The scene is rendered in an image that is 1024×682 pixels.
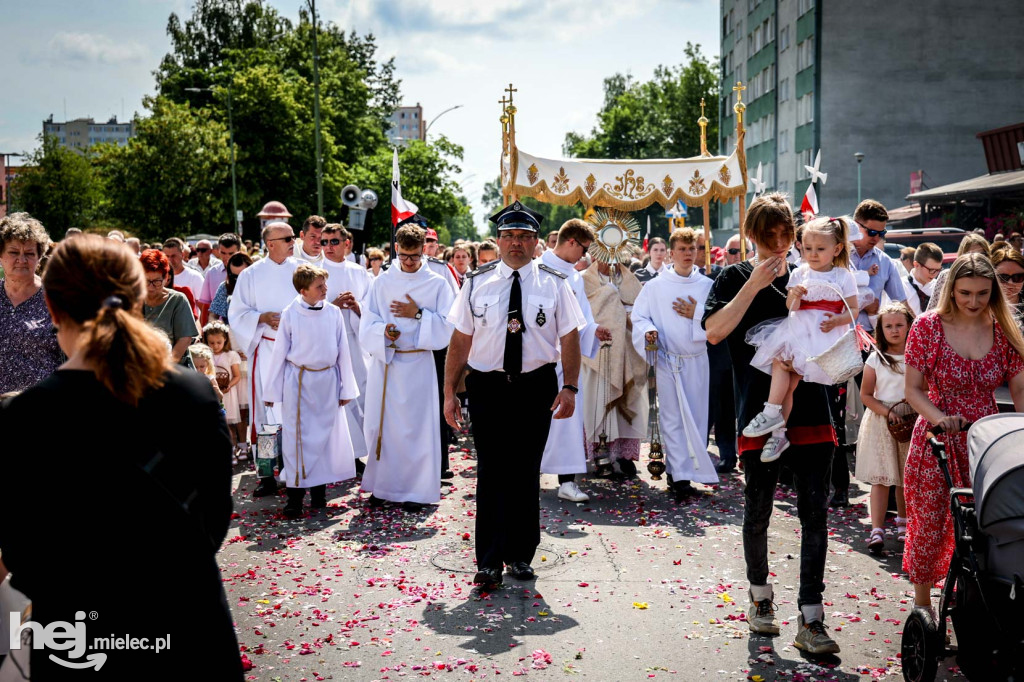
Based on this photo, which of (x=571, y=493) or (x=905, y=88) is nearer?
(x=571, y=493)

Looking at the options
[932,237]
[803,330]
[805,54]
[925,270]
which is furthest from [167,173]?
[803,330]

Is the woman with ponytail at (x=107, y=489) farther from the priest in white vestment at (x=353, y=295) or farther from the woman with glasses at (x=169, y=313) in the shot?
the priest in white vestment at (x=353, y=295)

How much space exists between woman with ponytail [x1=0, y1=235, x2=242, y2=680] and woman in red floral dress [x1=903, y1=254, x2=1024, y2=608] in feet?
12.7

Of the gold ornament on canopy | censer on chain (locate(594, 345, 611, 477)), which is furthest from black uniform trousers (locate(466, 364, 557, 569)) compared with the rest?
the gold ornament on canopy

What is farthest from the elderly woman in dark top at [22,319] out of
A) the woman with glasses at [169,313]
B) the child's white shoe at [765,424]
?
the child's white shoe at [765,424]

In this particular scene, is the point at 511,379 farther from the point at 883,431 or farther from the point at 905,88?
the point at 905,88

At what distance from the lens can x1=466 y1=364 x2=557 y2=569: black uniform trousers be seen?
22.7ft

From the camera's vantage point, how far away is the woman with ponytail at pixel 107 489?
2.79m

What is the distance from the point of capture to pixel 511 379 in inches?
274

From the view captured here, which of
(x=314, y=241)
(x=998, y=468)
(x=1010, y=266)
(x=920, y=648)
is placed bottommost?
(x=920, y=648)

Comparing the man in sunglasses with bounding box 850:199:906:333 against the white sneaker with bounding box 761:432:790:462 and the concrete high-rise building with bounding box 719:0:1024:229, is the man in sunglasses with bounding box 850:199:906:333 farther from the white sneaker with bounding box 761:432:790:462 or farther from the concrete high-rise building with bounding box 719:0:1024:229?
the concrete high-rise building with bounding box 719:0:1024:229

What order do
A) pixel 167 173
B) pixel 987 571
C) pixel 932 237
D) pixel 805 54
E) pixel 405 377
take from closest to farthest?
pixel 987 571, pixel 405 377, pixel 932 237, pixel 167 173, pixel 805 54

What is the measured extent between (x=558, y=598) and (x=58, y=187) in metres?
63.7

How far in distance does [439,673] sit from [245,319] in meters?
5.79
